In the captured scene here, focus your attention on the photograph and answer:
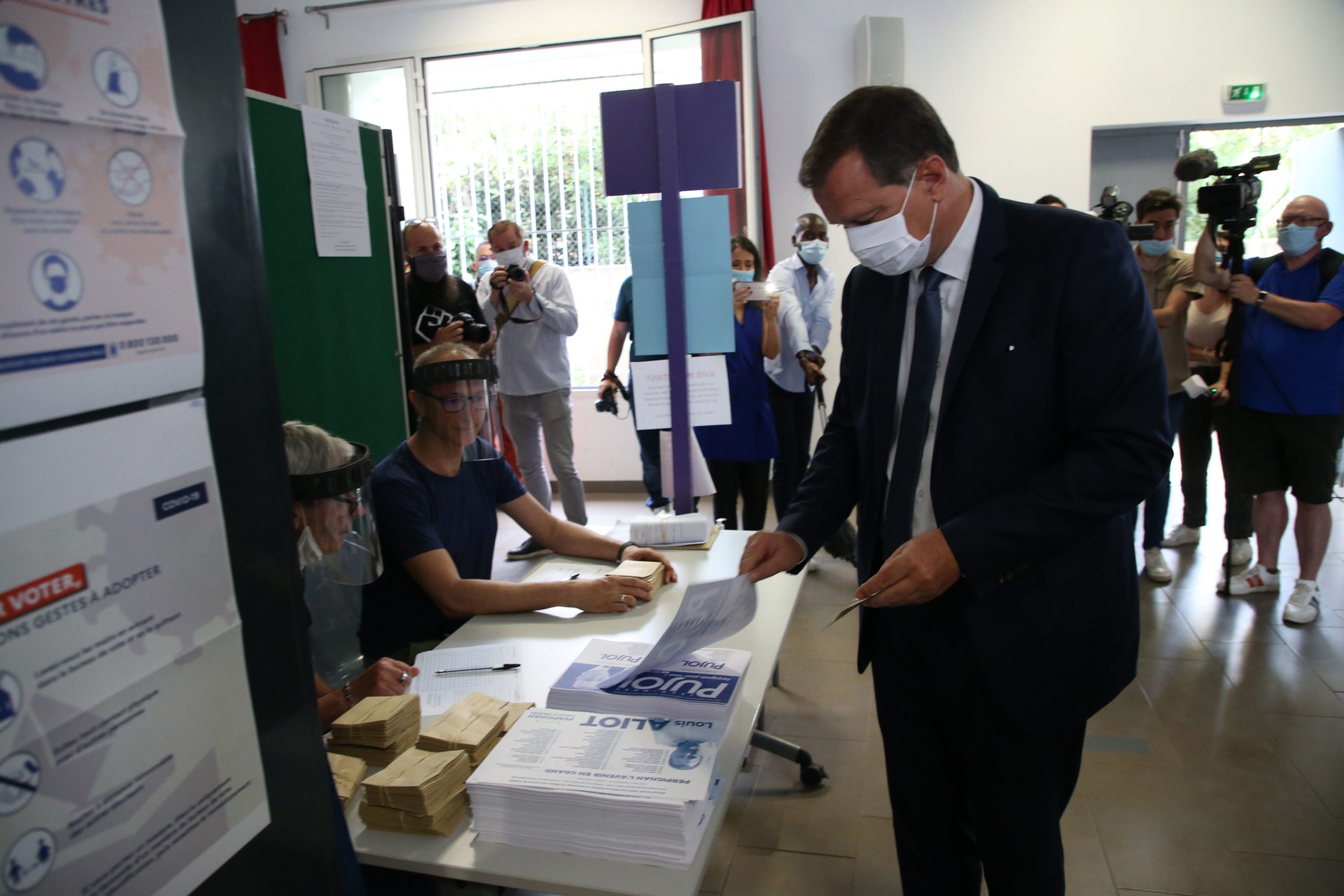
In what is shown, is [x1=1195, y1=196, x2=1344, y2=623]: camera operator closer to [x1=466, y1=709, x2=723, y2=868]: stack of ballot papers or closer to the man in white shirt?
the man in white shirt

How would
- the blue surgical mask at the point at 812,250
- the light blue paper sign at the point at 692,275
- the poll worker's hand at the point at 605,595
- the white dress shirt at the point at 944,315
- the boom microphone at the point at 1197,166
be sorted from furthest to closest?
the blue surgical mask at the point at 812,250
the boom microphone at the point at 1197,166
the light blue paper sign at the point at 692,275
the poll worker's hand at the point at 605,595
the white dress shirt at the point at 944,315

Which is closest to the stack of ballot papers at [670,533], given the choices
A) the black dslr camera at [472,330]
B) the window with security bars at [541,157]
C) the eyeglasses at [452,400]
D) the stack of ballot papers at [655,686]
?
the eyeglasses at [452,400]

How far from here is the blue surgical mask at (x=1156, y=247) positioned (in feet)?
12.7

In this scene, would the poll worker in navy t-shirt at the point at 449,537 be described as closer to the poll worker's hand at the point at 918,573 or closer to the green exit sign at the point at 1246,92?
the poll worker's hand at the point at 918,573

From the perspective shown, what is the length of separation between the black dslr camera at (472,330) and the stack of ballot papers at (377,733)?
8.58 ft

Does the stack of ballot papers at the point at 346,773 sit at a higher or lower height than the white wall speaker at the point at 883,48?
lower

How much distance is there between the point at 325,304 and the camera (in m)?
2.71

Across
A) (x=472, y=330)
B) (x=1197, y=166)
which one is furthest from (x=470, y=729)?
(x=1197, y=166)

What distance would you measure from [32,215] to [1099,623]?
1.30 metres

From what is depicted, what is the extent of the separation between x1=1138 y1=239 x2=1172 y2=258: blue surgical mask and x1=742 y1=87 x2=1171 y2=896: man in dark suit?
3.10m

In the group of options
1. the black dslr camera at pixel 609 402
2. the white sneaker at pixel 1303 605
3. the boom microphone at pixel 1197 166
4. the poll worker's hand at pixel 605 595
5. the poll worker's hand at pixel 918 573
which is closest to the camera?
the poll worker's hand at pixel 918 573

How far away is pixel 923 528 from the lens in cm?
136

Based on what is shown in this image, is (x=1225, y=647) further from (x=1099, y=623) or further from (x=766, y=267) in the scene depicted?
(x=766, y=267)

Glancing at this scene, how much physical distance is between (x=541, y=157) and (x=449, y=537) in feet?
13.9
